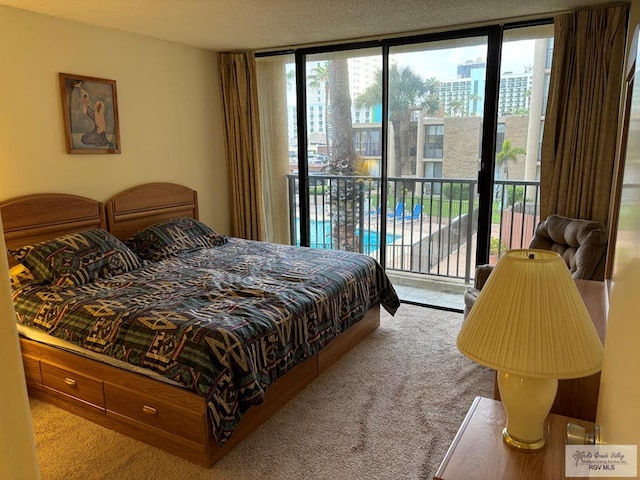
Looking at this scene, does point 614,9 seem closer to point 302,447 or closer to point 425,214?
point 425,214

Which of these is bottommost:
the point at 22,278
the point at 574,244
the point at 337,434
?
the point at 337,434

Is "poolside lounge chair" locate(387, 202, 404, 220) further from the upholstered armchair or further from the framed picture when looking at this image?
the framed picture

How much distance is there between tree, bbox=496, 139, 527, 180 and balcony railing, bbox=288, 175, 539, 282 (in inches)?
10.5

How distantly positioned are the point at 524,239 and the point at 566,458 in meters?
3.56

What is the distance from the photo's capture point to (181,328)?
2316mm

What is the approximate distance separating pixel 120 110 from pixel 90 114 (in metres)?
0.30

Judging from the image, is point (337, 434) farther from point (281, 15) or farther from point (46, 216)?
point (281, 15)

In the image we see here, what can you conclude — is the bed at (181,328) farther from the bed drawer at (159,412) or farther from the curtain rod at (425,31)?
the curtain rod at (425,31)

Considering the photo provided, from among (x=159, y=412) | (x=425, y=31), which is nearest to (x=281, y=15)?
(x=425, y=31)

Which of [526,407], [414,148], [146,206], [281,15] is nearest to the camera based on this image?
[526,407]

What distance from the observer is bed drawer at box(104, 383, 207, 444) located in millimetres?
2189

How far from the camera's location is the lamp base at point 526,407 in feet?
4.15

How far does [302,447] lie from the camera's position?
2375 mm

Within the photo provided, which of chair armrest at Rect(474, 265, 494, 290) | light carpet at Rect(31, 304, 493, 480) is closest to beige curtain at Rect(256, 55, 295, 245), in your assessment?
light carpet at Rect(31, 304, 493, 480)
